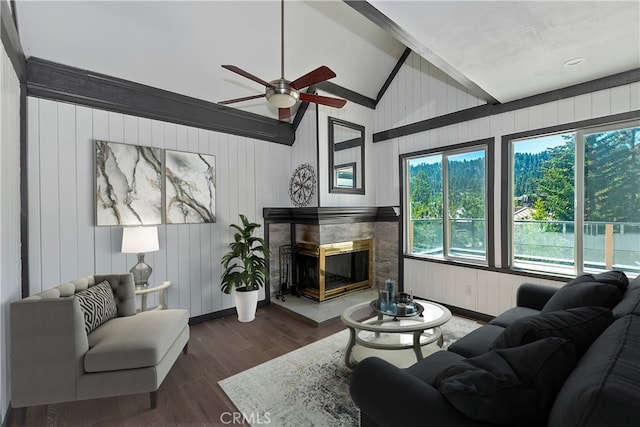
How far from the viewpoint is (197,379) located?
2443mm

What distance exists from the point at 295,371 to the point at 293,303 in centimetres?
171

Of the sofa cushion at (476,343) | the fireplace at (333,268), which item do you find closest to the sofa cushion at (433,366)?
the sofa cushion at (476,343)

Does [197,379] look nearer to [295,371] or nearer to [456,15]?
[295,371]

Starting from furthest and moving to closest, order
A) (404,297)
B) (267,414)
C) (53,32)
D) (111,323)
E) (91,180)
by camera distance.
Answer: (91,180) → (404,297) → (53,32) → (111,323) → (267,414)

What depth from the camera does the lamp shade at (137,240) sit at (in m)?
2.85

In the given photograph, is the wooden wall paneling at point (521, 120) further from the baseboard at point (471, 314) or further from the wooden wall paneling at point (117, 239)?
the wooden wall paneling at point (117, 239)

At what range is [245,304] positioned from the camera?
144 inches

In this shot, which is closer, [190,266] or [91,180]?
[91,180]

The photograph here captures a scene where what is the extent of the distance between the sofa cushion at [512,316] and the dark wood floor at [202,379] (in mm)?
1725

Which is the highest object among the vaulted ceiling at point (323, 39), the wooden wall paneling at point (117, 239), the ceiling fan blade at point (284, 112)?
the vaulted ceiling at point (323, 39)

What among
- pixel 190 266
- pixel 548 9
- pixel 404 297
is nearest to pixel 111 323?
pixel 190 266

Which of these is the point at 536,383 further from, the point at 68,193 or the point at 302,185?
the point at 68,193

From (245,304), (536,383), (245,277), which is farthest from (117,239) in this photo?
(536,383)

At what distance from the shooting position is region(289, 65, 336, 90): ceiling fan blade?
2.22m
